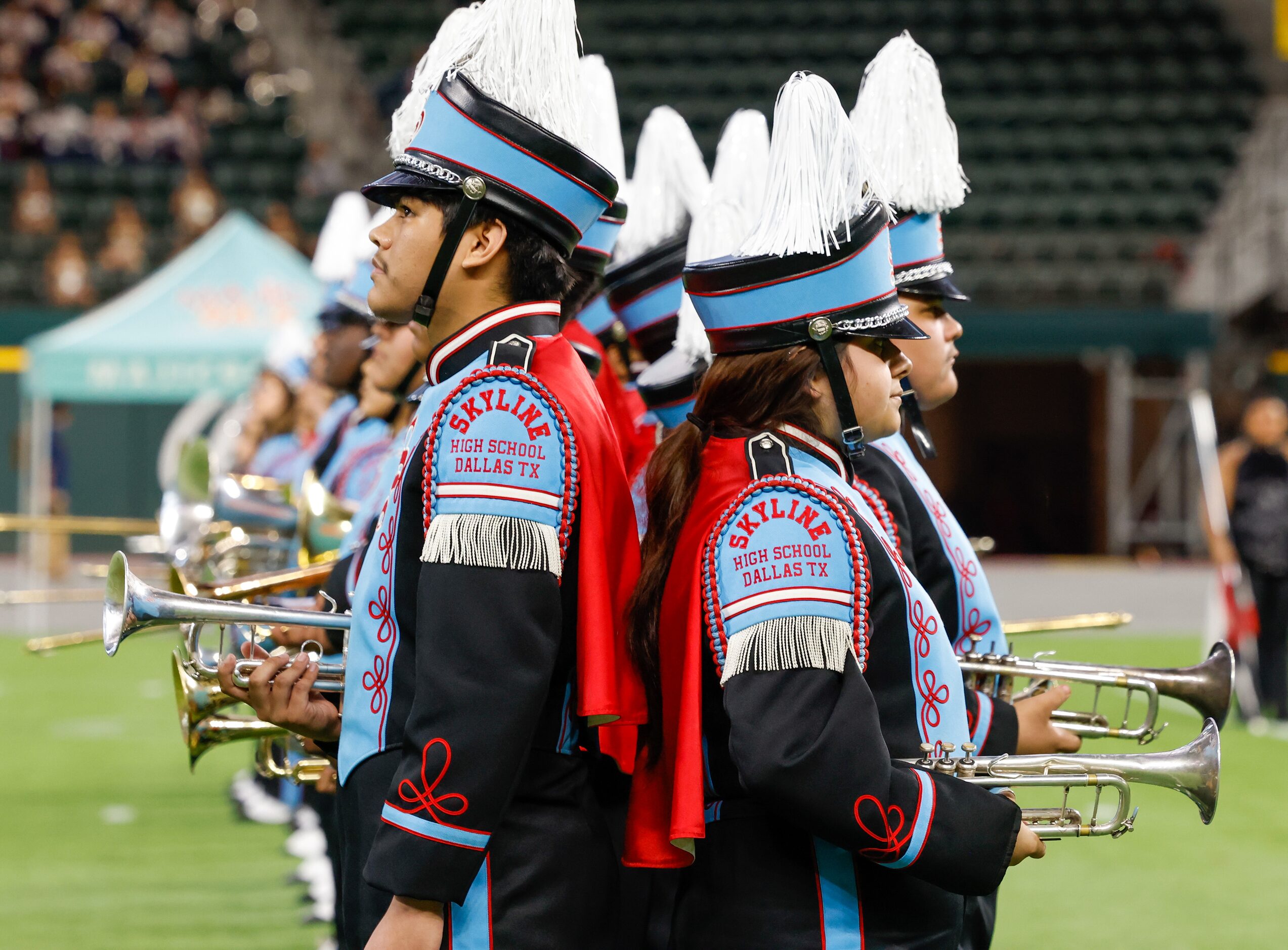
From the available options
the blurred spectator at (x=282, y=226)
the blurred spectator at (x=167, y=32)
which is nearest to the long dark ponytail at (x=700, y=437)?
the blurred spectator at (x=282, y=226)

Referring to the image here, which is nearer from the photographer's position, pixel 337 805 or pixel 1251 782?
pixel 337 805

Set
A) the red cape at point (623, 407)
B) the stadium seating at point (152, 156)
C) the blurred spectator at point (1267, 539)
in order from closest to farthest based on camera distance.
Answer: the red cape at point (623, 407)
the blurred spectator at point (1267, 539)
the stadium seating at point (152, 156)

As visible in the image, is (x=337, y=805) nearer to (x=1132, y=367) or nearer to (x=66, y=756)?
(x=66, y=756)

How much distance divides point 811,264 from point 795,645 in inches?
21.8

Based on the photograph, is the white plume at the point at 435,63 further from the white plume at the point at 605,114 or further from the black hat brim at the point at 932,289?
the black hat brim at the point at 932,289

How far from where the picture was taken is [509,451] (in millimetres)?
2084

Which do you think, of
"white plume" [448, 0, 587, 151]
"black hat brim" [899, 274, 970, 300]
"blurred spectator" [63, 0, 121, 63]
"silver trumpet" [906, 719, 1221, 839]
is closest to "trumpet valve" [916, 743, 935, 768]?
"silver trumpet" [906, 719, 1221, 839]

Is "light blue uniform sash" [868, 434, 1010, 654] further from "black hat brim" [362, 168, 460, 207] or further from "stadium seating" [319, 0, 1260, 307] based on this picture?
"stadium seating" [319, 0, 1260, 307]

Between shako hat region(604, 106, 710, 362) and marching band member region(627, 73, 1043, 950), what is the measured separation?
1.50m

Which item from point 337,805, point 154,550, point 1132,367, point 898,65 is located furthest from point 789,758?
point 1132,367

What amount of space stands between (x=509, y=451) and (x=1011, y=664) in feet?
3.84

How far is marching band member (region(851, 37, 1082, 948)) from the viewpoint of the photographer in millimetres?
2721

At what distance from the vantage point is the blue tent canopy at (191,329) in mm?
11203

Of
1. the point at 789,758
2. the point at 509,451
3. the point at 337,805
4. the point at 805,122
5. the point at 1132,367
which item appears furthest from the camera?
the point at 1132,367
